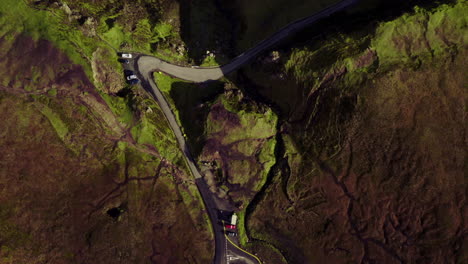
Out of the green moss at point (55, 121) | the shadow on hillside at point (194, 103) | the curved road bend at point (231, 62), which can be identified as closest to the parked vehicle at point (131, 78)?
the curved road bend at point (231, 62)

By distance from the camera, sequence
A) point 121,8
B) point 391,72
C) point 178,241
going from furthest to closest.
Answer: point 121,8
point 178,241
point 391,72

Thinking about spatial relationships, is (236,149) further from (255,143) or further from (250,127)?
(250,127)

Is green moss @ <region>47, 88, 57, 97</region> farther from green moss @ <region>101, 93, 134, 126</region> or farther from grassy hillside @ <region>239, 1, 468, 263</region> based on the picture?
grassy hillside @ <region>239, 1, 468, 263</region>

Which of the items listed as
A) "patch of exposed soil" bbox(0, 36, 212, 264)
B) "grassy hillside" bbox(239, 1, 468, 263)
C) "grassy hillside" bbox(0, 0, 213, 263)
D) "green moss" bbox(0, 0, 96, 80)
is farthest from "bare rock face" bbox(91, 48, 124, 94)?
"grassy hillside" bbox(239, 1, 468, 263)

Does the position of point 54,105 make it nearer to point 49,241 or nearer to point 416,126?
point 49,241

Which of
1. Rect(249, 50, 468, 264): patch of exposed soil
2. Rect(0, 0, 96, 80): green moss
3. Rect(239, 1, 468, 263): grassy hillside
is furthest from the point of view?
Rect(0, 0, 96, 80): green moss

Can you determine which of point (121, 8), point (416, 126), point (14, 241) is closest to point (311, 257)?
point (416, 126)

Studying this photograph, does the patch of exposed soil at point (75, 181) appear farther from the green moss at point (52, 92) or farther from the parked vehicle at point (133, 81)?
the parked vehicle at point (133, 81)
